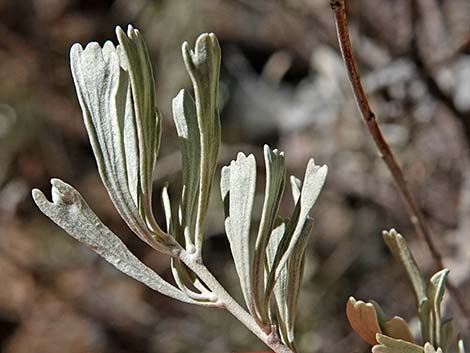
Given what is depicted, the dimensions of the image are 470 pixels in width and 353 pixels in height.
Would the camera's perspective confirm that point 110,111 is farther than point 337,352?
No

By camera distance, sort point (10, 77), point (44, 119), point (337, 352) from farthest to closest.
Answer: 1. point (10, 77)
2. point (44, 119)
3. point (337, 352)

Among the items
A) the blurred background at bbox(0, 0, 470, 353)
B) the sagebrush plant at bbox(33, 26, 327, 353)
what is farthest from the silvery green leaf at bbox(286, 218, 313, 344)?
the blurred background at bbox(0, 0, 470, 353)

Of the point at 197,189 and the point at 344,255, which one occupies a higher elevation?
the point at 197,189

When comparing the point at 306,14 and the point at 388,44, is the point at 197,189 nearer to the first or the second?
the point at 388,44

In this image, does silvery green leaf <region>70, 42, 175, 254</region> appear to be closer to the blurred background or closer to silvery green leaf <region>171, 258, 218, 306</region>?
silvery green leaf <region>171, 258, 218, 306</region>

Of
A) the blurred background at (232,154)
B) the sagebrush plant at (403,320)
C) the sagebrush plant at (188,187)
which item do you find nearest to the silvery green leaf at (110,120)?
the sagebrush plant at (188,187)

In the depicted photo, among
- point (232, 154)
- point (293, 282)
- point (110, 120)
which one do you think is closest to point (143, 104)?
point (110, 120)

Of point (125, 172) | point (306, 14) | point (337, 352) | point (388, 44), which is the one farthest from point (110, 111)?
point (337, 352)

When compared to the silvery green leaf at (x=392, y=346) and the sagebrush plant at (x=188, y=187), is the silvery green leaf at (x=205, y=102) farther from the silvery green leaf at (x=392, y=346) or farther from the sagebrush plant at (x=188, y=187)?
the silvery green leaf at (x=392, y=346)
